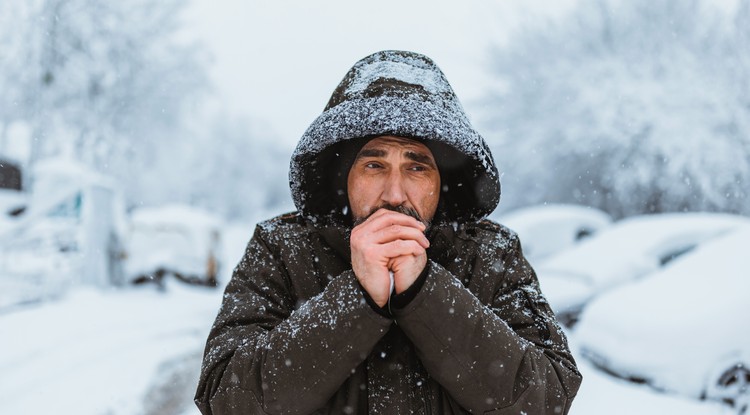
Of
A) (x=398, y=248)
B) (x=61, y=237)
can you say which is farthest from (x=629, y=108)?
(x=398, y=248)

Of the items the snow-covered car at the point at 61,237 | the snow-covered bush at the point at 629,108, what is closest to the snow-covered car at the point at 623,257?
the snow-covered car at the point at 61,237

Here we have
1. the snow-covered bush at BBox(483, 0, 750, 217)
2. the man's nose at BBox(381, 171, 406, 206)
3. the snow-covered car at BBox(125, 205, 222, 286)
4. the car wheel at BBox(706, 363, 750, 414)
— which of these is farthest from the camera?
the snow-covered bush at BBox(483, 0, 750, 217)

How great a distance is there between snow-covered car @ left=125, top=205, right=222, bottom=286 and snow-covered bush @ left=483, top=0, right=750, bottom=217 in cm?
1057

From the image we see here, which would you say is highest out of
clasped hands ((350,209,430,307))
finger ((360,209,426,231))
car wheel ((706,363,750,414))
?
finger ((360,209,426,231))

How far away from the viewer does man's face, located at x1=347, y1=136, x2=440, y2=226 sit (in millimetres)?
1457

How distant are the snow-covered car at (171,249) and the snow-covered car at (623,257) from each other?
6.66m

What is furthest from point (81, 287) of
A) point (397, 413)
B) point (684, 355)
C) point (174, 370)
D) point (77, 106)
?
point (77, 106)

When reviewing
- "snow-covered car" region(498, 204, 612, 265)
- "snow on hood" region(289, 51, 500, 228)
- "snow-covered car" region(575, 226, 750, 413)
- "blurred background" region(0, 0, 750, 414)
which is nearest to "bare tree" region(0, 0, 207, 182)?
"blurred background" region(0, 0, 750, 414)

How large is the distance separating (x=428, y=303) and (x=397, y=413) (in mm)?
269

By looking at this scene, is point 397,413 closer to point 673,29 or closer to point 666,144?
point 666,144

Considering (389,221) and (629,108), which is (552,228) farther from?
(389,221)

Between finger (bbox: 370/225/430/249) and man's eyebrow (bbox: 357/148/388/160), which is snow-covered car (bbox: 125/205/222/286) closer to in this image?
man's eyebrow (bbox: 357/148/388/160)

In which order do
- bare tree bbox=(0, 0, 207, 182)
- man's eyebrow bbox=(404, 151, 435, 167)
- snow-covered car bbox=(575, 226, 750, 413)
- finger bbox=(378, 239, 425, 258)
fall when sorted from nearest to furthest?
finger bbox=(378, 239, 425, 258), man's eyebrow bbox=(404, 151, 435, 167), snow-covered car bbox=(575, 226, 750, 413), bare tree bbox=(0, 0, 207, 182)

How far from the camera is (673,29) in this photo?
52.1 feet
